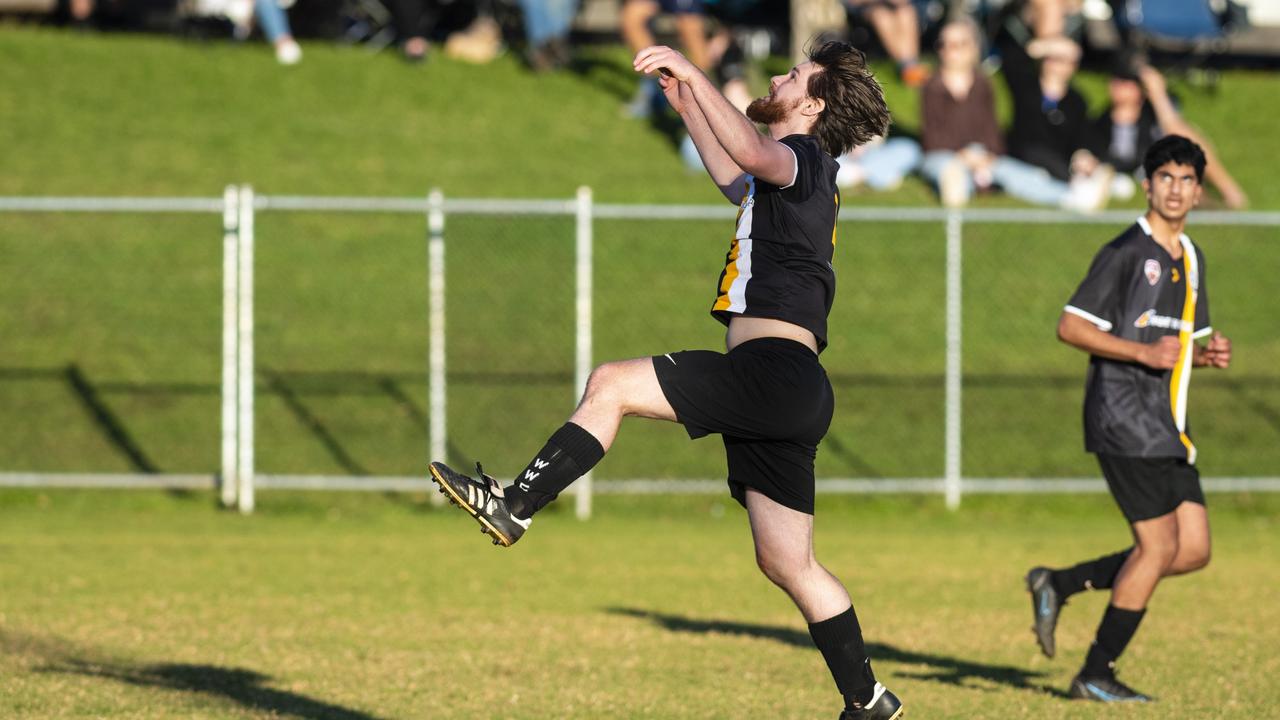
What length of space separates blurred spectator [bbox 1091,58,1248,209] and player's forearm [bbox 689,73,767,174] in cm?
1366

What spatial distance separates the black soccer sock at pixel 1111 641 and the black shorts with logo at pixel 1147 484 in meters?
0.37

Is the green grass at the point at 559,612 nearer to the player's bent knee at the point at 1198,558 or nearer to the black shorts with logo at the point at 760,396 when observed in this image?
the player's bent knee at the point at 1198,558

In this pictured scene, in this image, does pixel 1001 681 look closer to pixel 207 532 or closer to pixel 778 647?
pixel 778 647

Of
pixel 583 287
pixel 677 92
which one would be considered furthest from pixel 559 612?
pixel 677 92

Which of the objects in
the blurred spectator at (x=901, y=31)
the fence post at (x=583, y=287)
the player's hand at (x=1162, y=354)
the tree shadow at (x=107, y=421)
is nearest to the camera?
the player's hand at (x=1162, y=354)

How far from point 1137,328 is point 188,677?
3970 millimetres

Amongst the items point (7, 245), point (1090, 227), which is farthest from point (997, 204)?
point (7, 245)

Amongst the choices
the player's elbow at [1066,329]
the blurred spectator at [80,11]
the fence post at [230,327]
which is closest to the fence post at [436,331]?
the fence post at [230,327]

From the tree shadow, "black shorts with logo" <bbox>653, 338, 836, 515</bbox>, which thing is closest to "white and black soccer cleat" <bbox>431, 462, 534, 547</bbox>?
"black shorts with logo" <bbox>653, 338, 836, 515</bbox>

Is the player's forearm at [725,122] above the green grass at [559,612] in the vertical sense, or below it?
above

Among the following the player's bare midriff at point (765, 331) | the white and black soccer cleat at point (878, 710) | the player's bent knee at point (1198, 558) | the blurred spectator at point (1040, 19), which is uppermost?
the blurred spectator at point (1040, 19)

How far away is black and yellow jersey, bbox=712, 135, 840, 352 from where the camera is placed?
16.5 feet

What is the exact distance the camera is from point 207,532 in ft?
39.8

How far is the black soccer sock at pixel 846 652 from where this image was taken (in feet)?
17.1
